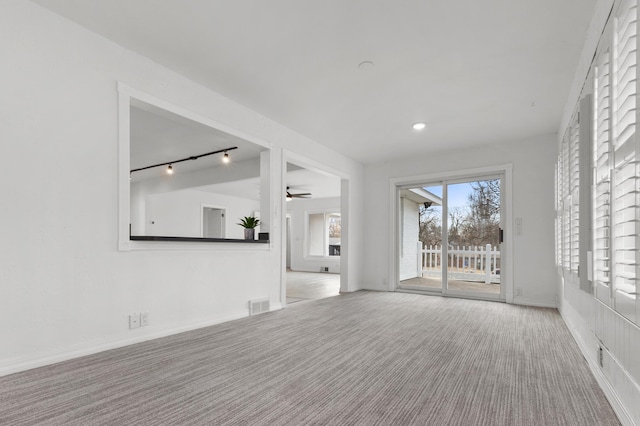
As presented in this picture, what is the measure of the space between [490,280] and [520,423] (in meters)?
4.20

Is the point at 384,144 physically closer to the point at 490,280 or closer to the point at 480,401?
the point at 490,280

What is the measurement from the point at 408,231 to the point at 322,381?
4637 mm

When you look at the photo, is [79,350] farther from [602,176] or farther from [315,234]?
[315,234]

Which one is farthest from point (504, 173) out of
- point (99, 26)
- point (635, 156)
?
point (99, 26)

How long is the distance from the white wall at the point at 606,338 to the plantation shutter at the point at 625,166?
0.17 meters

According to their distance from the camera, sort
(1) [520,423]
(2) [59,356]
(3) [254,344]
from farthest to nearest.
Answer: (3) [254,344], (2) [59,356], (1) [520,423]

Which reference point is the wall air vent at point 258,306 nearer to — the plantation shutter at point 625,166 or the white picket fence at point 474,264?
the white picket fence at point 474,264

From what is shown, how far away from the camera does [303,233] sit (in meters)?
11.4

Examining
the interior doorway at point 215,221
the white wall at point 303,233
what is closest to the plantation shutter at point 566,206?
the white wall at point 303,233

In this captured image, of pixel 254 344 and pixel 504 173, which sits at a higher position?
pixel 504 173

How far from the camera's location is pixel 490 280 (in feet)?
17.9

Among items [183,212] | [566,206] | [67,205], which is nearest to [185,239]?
[67,205]

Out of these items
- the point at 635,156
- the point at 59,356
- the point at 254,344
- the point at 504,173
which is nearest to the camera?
the point at 635,156

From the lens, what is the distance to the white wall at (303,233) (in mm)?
10844
